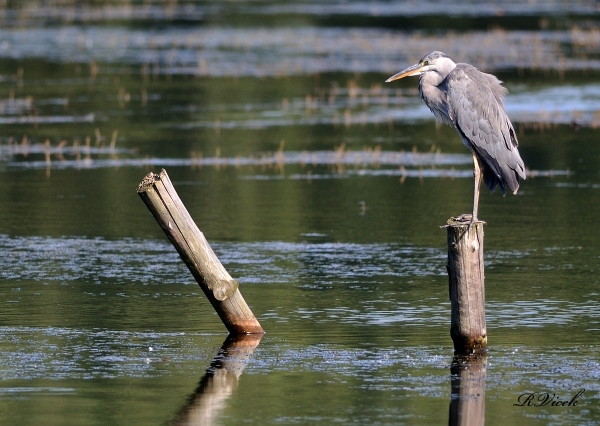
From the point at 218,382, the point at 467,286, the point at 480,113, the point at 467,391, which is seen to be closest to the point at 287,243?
the point at 480,113

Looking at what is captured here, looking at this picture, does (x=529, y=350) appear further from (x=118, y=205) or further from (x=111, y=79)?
(x=111, y=79)

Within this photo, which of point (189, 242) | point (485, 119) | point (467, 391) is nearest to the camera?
point (467, 391)

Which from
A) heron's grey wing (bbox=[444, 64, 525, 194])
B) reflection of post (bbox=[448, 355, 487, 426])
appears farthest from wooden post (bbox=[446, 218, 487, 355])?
heron's grey wing (bbox=[444, 64, 525, 194])

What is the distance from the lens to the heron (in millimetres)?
11930

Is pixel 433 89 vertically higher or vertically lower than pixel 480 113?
higher

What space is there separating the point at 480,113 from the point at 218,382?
3.76m

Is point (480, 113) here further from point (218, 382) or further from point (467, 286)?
point (218, 382)

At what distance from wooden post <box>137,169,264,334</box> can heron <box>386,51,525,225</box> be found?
94.5 inches

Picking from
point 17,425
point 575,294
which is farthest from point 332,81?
point 17,425

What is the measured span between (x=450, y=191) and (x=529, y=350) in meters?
8.61

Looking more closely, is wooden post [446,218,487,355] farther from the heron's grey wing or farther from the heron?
the heron's grey wing

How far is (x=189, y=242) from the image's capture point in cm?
1093

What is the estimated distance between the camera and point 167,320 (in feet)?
39.0

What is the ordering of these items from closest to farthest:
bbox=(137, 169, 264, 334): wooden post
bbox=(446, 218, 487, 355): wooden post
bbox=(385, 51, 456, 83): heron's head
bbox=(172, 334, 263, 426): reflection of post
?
bbox=(172, 334, 263, 426): reflection of post
bbox=(446, 218, 487, 355): wooden post
bbox=(137, 169, 264, 334): wooden post
bbox=(385, 51, 456, 83): heron's head
